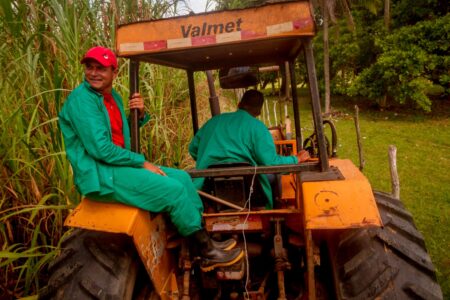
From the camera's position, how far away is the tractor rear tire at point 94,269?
1.74 metres

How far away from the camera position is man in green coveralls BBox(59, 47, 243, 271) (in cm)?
173

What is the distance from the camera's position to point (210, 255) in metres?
2.01

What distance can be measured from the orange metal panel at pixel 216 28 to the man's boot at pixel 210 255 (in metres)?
0.99

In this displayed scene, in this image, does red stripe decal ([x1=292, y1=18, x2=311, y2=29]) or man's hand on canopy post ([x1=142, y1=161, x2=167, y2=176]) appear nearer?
red stripe decal ([x1=292, y1=18, x2=311, y2=29])

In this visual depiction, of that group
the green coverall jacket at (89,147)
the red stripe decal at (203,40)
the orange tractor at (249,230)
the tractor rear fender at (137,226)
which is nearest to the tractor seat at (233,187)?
the orange tractor at (249,230)

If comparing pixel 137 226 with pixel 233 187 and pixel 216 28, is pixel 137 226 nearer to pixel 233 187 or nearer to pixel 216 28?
pixel 233 187

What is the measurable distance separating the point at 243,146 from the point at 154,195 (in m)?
0.79

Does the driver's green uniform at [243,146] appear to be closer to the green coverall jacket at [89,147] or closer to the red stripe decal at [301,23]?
the green coverall jacket at [89,147]

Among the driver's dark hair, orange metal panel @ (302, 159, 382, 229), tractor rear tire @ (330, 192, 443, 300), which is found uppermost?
the driver's dark hair

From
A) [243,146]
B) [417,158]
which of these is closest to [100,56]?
[243,146]

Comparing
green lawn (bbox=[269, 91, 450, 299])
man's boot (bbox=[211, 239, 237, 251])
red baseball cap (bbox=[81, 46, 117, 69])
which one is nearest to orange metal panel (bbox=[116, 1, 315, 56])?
red baseball cap (bbox=[81, 46, 117, 69])

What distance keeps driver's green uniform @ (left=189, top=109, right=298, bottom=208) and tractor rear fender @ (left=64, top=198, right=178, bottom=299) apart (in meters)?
0.57

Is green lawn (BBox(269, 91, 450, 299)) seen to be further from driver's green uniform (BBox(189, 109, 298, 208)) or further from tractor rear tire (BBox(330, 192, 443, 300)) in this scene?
driver's green uniform (BBox(189, 109, 298, 208))

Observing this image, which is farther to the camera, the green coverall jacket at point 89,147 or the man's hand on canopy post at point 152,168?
the man's hand on canopy post at point 152,168
